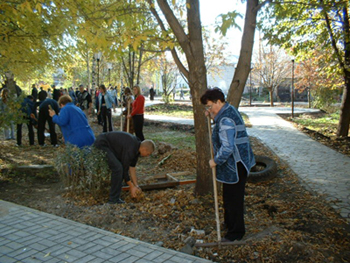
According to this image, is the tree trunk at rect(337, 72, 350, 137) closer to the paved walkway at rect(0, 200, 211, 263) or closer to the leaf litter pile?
the leaf litter pile

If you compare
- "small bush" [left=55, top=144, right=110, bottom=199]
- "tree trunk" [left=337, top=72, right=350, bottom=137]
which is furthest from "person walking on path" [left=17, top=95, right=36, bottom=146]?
"tree trunk" [left=337, top=72, right=350, bottom=137]

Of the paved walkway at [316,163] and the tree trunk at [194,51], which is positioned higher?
the tree trunk at [194,51]

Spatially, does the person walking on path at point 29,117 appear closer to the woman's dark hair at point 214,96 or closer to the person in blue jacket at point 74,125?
the person in blue jacket at point 74,125

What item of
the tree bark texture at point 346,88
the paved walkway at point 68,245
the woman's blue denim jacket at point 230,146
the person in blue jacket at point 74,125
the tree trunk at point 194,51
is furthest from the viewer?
the tree bark texture at point 346,88

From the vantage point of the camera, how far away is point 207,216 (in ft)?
15.3

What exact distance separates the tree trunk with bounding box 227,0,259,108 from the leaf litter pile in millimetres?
1846

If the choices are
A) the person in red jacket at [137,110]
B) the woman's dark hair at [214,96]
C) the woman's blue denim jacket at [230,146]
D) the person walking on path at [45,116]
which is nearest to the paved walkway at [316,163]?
the woman's blue denim jacket at [230,146]

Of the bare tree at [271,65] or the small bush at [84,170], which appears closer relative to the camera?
the small bush at [84,170]

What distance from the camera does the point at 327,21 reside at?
10898 millimetres

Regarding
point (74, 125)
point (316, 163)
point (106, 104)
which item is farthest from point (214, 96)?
point (106, 104)

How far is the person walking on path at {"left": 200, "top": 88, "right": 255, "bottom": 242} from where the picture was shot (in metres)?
3.64

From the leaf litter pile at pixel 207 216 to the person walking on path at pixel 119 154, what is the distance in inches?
10.1

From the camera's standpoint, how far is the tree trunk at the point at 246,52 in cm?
504

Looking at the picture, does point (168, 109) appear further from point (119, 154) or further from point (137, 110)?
point (119, 154)
